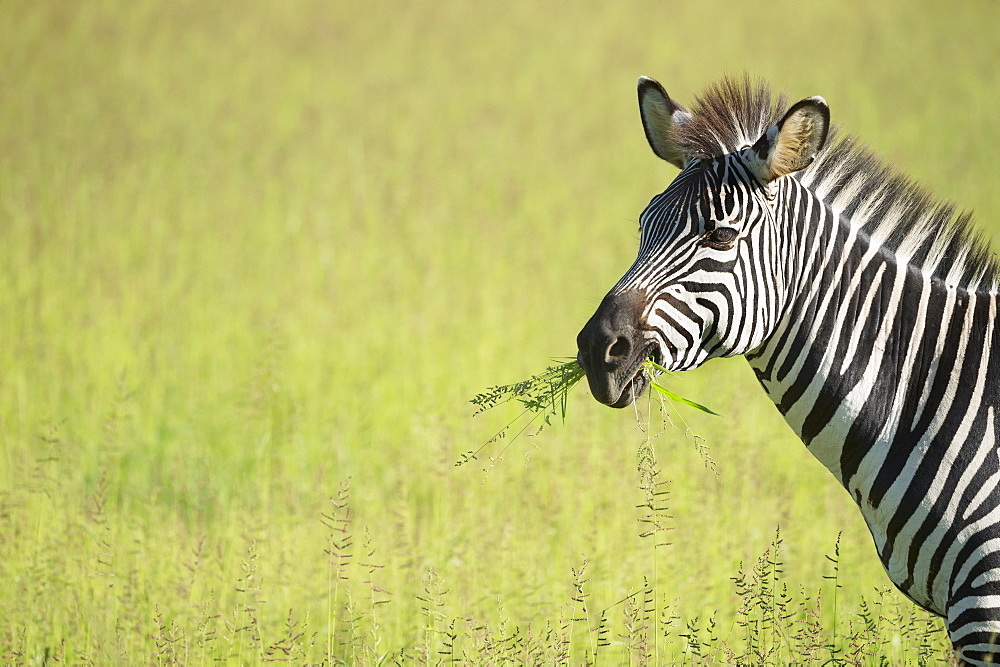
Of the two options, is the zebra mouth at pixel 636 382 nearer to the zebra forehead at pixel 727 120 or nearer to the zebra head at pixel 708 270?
the zebra head at pixel 708 270

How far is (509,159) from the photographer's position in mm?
14141

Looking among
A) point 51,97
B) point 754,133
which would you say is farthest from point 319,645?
point 51,97

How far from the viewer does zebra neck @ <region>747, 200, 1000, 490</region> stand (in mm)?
3586

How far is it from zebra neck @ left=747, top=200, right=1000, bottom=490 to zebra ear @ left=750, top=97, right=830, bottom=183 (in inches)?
9.9

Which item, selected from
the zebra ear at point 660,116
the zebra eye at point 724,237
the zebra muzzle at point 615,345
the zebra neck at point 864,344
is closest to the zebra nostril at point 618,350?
the zebra muzzle at point 615,345

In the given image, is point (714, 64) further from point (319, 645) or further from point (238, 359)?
point (319, 645)

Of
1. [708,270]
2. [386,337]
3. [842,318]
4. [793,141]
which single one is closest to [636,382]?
[708,270]

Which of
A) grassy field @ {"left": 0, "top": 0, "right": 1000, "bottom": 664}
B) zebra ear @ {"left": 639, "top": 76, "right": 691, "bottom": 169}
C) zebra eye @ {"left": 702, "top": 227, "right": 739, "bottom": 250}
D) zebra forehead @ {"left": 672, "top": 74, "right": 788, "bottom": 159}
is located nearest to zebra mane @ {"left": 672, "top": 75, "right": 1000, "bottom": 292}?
zebra forehead @ {"left": 672, "top": 74, "right": 788, "bottom": 159}

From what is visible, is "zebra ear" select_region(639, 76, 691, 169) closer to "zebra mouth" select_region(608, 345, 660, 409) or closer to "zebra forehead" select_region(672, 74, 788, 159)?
"zebra forehead" select_region(672, 74, 788, 159)

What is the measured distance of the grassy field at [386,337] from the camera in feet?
17.3

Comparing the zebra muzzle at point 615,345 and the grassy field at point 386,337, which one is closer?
the zebra muzzle at point 615,345

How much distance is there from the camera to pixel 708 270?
352 cm

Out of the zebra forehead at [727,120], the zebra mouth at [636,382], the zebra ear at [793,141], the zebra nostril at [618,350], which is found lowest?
the zebra mouth at [636,382]

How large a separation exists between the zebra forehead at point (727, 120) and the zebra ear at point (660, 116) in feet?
0.28
